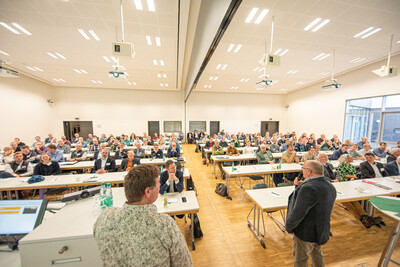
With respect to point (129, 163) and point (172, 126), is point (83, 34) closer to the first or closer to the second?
point (129, 163)

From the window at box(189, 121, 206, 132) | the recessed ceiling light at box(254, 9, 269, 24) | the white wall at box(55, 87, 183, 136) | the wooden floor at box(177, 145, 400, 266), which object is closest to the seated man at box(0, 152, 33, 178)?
the wooden floor at box(177, 145, 400, 266)

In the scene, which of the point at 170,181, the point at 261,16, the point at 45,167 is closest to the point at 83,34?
the point at 45,167

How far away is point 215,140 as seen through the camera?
664 cm

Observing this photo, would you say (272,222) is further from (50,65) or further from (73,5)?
(50,65)

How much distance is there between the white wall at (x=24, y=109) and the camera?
8.21 meters

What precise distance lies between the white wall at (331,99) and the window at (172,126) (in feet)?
36.1

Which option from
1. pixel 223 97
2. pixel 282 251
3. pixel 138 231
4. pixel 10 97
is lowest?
pixel 282 251

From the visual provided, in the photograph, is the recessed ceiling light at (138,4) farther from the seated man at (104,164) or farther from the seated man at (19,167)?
the seated man at (19,167)

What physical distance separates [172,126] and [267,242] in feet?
41.5

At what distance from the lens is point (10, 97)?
848 cm

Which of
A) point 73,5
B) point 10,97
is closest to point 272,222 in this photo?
point 73,5

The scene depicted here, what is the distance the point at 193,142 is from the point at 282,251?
1211 cm

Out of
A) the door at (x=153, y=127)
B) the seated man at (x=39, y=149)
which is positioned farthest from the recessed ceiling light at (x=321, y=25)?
the door at (x=153, y=127)

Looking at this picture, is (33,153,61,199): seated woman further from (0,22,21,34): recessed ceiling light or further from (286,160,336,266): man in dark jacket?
(286,160,336,266): man in dark jacket
